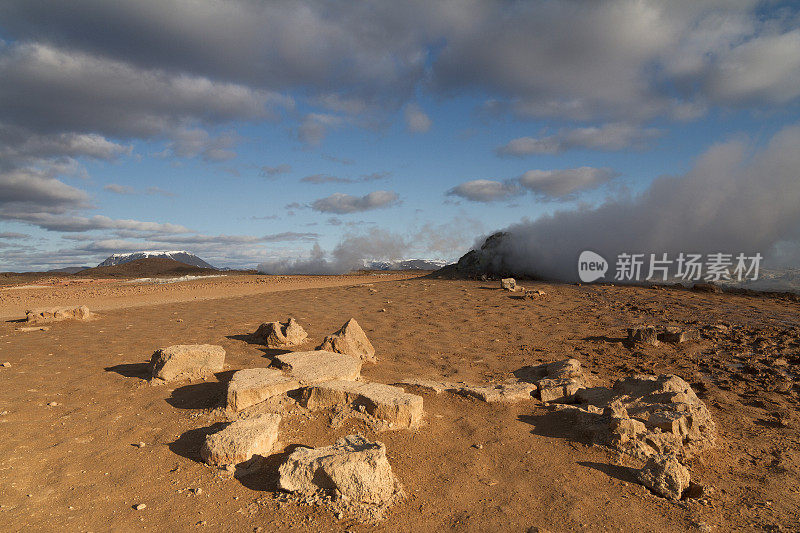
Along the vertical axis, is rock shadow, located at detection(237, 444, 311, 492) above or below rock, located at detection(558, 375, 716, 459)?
below

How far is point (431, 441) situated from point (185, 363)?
10.6ft

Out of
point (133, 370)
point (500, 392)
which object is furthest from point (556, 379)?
point (133, 370)

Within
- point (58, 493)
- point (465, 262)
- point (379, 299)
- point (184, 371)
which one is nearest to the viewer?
point (58, 493)

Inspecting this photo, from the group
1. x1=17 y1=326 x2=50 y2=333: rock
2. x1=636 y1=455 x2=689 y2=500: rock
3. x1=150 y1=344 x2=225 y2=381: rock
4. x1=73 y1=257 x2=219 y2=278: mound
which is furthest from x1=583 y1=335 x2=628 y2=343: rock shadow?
x1=73 y1=257 x2=219 y2=278: mound

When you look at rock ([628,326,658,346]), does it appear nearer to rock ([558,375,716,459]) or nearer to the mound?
rock ([558,375,716,459])

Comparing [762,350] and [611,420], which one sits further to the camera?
[762,350]

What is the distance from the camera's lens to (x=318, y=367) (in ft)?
15.3

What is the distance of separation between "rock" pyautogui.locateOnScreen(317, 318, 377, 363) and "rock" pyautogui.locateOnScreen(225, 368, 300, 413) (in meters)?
1.19

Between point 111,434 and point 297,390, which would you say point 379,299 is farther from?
point 111,434

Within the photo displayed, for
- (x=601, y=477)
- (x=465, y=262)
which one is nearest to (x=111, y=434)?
(x=601, y=477)

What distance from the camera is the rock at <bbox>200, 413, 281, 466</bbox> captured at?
3209mm

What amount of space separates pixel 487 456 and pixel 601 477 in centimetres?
85

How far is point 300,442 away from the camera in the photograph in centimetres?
354

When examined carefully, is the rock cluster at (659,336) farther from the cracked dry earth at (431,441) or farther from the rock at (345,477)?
the rock at (345,477)
